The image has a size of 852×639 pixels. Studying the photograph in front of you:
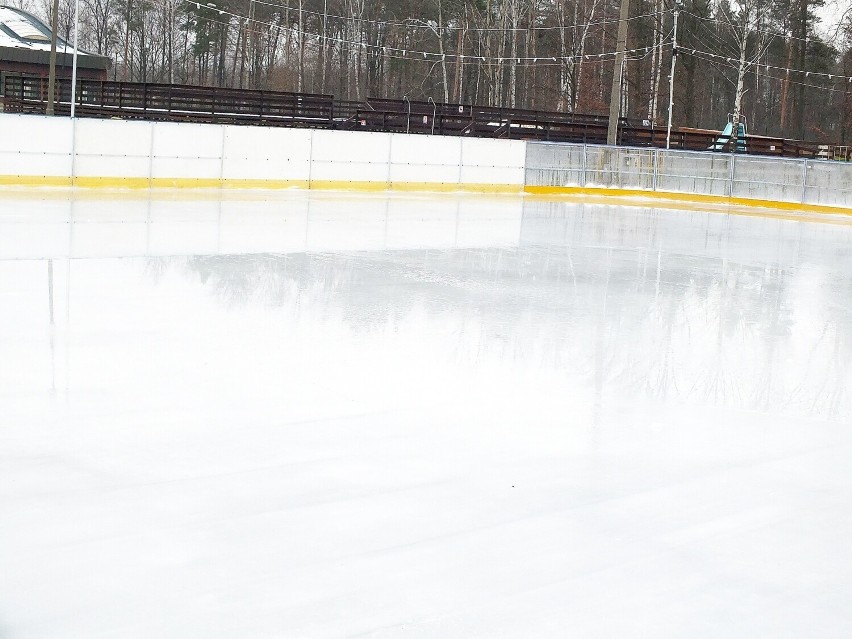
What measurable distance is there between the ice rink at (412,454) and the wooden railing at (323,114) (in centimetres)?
1999

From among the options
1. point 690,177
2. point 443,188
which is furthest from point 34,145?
point 690,177

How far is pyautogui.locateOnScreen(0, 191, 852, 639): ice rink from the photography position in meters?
3.79

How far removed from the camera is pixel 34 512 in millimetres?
4477

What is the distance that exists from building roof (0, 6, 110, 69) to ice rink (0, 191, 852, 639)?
114 ft

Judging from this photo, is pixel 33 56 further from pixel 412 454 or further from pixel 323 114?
pixel 412 454

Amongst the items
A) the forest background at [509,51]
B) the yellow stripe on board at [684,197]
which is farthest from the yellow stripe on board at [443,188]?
the forest background at [509,51]

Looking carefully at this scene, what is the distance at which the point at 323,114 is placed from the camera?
34938 millimetres

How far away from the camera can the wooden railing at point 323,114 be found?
104 ft

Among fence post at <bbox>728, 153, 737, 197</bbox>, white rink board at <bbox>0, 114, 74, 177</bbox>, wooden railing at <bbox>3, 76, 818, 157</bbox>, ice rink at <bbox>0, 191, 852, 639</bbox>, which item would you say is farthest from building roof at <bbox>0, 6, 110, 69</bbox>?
ice rink at <bbox>0, 191, 852, 639</bbox>

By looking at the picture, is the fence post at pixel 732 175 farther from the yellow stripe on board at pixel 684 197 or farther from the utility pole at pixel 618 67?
the utility pole at pixel 618 67

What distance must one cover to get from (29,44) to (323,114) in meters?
17.7

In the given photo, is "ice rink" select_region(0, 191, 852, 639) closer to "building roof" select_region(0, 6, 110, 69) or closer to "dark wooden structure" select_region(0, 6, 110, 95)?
"dark wooden structure" select_region(0, 6, 110, 95)

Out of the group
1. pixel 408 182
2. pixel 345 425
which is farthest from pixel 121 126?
pixel 345 425

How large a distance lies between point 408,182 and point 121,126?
739cm
